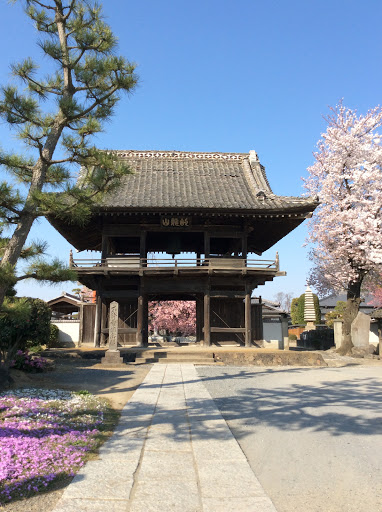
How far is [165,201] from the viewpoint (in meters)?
15.9

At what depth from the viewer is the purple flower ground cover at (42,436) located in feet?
11.3

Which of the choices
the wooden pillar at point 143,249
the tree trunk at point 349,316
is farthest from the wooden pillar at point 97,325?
the tree trunk at point 349,316

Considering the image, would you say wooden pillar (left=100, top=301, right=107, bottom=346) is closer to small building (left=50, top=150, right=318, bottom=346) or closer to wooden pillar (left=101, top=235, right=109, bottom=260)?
small building (left=50, top=150, right=318, bottom=346)

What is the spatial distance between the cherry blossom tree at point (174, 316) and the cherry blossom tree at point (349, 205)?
16.6 m

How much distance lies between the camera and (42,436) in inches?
182

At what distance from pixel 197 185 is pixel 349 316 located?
9.76m

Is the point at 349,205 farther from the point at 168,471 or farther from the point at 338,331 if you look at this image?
the point at 168,471

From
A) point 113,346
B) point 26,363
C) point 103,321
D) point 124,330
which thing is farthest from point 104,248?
point 26,363

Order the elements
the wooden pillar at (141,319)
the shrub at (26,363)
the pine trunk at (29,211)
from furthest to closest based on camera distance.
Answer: the wooden pillar at (141,319)
the shrub at (26,363)
the pine trunk at (29,211)

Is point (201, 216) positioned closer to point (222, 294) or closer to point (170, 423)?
point (222, 294)

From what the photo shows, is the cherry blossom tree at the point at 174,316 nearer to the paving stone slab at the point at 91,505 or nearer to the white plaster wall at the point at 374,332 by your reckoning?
the white plaster wall at the point at 374,332

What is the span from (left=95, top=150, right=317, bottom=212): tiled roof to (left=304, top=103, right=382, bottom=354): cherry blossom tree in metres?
3.52

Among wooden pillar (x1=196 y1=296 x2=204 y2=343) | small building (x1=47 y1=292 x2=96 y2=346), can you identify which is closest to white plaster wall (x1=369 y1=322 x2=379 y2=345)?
wooden pillar (x1=196 y1=296 x2=204 y2=343)

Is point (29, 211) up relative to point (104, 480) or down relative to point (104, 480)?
up
